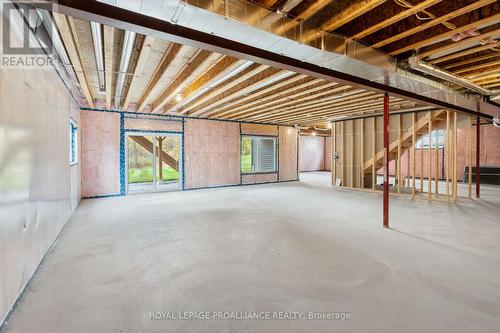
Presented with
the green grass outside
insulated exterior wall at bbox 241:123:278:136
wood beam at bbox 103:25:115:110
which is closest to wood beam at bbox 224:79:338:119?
insulated exterior wall at bbox 241:123:278:136

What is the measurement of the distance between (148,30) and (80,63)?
80.8 inches

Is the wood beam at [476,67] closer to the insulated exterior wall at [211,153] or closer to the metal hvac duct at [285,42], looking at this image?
the metal hvac duct at [285,42]

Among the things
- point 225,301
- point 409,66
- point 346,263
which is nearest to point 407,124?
point 409,66

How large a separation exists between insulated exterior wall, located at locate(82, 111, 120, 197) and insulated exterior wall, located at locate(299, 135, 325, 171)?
34.3 ft

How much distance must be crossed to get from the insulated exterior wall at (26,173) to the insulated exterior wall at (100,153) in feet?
11.2

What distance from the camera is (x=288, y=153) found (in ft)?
33.7

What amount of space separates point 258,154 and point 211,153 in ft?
7.04

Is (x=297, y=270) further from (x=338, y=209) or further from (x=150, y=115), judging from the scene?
(x=150, y=115)

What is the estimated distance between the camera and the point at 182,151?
25.4 ft

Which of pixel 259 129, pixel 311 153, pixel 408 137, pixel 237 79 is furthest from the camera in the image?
pixel 311 153

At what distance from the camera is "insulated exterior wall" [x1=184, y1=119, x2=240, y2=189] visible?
7.90 metres

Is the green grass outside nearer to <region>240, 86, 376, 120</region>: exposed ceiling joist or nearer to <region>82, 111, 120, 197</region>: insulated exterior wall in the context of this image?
<region>82, 111, 120, 197</region>: insulated exterior wall

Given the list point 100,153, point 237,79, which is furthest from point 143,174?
point 237,79

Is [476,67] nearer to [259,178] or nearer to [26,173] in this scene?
[26,173]
